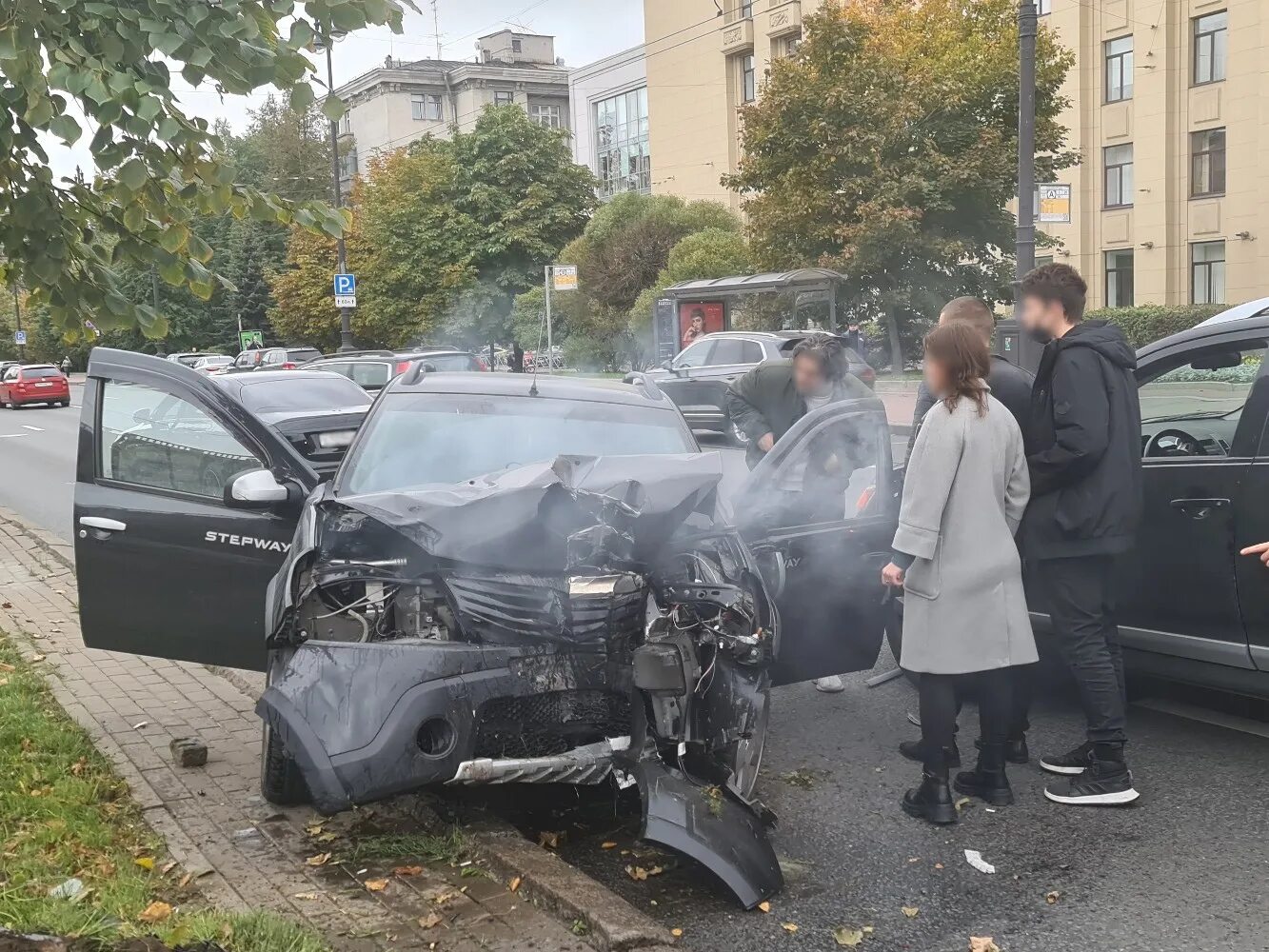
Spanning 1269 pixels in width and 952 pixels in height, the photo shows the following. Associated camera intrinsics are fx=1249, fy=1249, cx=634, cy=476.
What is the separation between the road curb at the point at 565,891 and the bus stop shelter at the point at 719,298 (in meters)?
21.1

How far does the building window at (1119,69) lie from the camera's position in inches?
1411

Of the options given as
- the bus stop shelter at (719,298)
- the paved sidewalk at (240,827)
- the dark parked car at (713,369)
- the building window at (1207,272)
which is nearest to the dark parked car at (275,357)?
the bus stop shelter at (719,298)

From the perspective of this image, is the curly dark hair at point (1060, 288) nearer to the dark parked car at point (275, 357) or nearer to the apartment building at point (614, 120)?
the dark parked car at point (275, 357)

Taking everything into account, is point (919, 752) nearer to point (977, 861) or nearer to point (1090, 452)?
point (977, 861)

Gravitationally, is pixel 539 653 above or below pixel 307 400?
below

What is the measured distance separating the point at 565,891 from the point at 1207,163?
119 ft

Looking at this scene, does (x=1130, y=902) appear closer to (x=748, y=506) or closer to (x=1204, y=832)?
(x=1204, y=832)

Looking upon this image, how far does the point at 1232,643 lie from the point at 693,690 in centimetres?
227

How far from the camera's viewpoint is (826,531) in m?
5.24

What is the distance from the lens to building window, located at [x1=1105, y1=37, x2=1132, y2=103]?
3584 cm

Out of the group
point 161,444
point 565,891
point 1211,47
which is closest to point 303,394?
point 161,444

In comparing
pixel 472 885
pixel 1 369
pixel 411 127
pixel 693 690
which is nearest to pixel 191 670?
pixel 472 885

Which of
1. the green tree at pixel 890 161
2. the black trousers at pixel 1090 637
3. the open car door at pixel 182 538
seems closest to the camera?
the black trousers at pixel 1090 637

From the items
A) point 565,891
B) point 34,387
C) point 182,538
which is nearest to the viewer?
point 565,891
